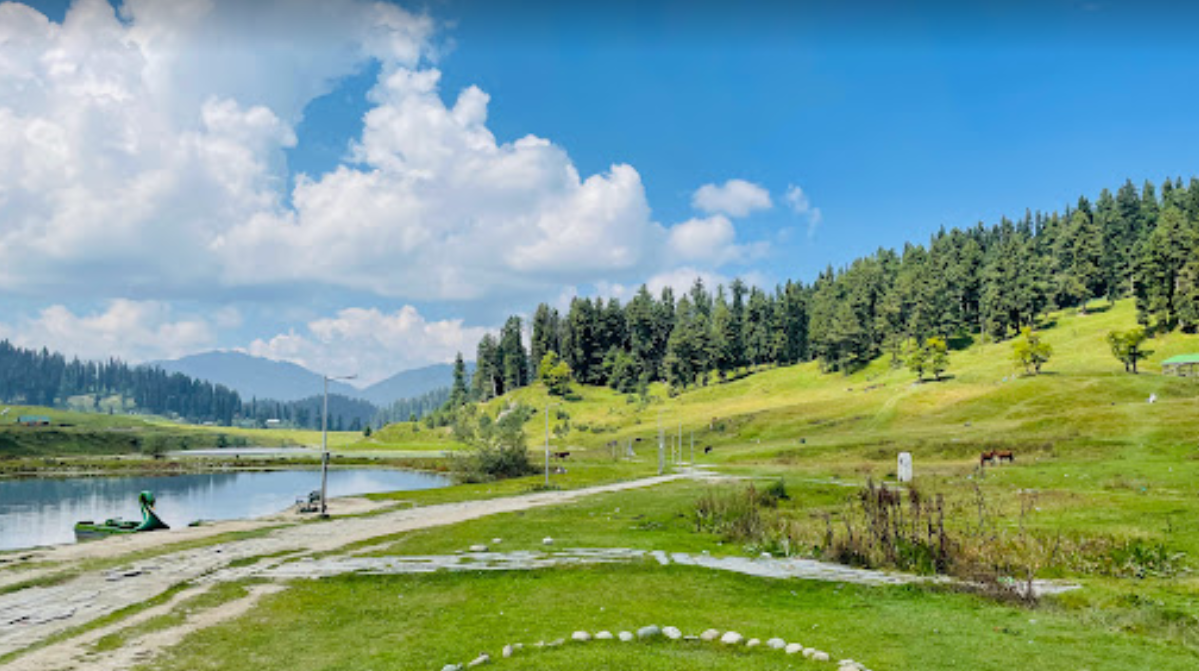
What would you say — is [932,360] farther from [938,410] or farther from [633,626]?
[633,626]

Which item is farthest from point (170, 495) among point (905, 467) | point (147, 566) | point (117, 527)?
point (905, 467)

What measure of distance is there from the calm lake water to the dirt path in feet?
87.8

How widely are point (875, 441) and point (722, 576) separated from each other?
71.8m

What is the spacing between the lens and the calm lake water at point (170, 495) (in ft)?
215

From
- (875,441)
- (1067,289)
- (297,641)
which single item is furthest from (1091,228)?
(297,641)

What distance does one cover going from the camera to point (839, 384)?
516ft

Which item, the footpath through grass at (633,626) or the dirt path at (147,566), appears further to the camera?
the dirt path at (147,566)

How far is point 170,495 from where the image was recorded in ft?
308

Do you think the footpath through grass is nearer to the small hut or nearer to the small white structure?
the small white structure

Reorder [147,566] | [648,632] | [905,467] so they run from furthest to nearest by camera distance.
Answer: [905,467] < [147,566] < [648,632]

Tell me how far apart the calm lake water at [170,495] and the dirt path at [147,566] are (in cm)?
2677

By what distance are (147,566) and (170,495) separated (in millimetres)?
79429

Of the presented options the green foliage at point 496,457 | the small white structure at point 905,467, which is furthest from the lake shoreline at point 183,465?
the small white structure at point 905,467

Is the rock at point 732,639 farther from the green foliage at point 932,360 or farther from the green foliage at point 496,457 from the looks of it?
the green foliage at point 932,360
